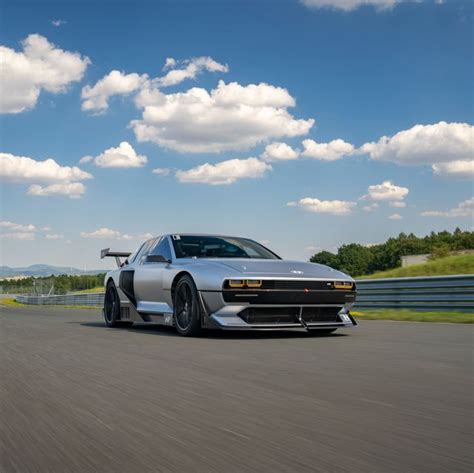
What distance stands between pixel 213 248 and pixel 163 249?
0.76 metres

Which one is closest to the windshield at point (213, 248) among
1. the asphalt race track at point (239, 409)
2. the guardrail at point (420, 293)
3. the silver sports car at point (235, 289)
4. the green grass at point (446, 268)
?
the silver sports car at point (235, 289)

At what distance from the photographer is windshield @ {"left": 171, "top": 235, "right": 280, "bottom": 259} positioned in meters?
9.73

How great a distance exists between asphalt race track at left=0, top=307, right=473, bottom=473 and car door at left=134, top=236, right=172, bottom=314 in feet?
8.20

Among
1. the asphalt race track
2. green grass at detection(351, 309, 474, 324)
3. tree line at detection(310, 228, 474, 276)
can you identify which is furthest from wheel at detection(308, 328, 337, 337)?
tree line at detection(310, 228, 474, 276)

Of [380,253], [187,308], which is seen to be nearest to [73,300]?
[187,308]

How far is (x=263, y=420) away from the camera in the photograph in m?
3.53

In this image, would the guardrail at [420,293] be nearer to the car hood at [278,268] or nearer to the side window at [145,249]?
the car hood at [278,268]

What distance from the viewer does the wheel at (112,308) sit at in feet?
37.6

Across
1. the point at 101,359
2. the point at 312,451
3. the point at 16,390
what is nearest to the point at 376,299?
the point at 101,359

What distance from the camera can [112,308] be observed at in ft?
38.2

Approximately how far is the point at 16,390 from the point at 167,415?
149 centimetres

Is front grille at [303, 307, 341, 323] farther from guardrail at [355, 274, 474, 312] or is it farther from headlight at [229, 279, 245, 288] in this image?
guardrail at [355, 274, 474, 312]

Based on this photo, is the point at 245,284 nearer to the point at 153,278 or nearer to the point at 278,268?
the point at 278,268

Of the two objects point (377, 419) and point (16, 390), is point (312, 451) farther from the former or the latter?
point (16, 390)
